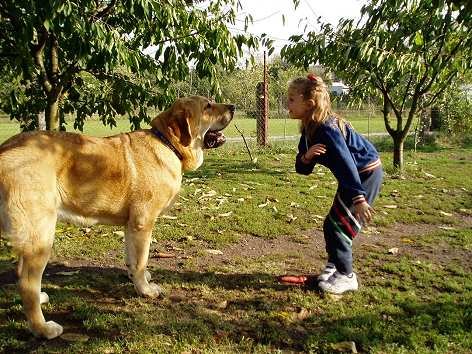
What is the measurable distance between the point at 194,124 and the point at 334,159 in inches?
54.1

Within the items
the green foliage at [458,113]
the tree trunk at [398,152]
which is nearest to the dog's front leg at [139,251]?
the tree trunk at [398,152]

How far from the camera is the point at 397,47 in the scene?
16.9 feet

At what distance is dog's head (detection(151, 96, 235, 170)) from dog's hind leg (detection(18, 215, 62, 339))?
1392mm

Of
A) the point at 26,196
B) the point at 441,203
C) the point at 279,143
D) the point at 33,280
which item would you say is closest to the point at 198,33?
the point at 26,196

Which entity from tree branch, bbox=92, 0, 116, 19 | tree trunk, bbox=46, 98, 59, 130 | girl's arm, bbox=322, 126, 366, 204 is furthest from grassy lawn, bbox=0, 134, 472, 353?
tree branch, bbox=92, 0, 116, 19

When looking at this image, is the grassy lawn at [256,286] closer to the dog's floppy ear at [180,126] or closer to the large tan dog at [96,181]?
the large tan dog at [96,181]

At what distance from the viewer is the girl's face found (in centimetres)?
403

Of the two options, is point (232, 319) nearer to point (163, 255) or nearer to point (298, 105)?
point (163, 255)

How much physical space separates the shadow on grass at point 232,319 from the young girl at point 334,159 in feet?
1.01

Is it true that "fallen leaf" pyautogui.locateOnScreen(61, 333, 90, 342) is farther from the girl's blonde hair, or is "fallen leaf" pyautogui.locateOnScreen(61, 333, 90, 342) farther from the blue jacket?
the girl's blonde hair

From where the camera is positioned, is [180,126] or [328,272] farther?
[328,272]

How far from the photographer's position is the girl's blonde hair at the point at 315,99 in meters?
3.96

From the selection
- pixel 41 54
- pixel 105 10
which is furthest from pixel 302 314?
pixel 41 54

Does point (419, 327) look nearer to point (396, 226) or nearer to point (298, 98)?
point (298, 98)
